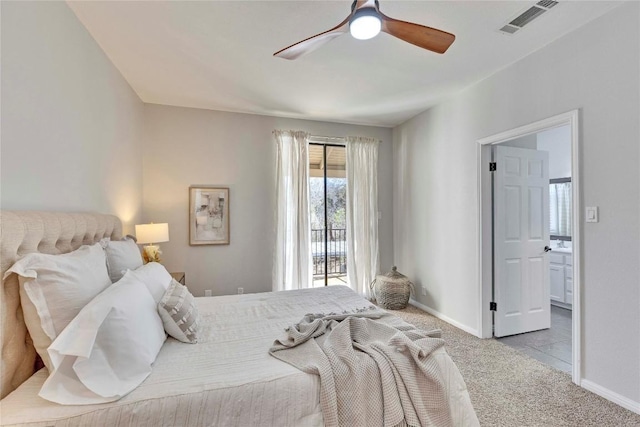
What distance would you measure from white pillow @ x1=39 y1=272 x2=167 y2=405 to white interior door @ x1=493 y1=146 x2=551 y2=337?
3.38 meters

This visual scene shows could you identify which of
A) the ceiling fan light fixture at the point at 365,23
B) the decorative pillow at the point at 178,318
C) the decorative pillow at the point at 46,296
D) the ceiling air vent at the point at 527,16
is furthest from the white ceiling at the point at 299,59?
the decorative pillow at the point at 178,318

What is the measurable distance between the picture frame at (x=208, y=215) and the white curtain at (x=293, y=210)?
73 cm

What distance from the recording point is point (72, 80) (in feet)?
6.62

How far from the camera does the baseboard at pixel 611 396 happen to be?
1.98m

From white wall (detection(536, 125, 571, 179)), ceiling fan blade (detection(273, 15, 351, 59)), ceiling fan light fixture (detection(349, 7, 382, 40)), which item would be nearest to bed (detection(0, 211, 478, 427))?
ceiling fan blade (detection(273, 15, 351, 59))

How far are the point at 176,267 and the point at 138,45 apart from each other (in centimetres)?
255

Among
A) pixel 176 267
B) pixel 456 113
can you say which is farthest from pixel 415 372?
pixel 176 267

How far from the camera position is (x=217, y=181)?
4004 mm

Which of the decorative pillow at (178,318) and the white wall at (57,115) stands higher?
the white wall at (57,115)

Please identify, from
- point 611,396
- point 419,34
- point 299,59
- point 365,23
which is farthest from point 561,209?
point 365,23

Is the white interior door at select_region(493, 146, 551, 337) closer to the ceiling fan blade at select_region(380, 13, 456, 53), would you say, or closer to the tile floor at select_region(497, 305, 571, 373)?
the tile floor at select_region(497, 305, 571, 373)

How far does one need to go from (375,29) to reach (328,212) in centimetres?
316

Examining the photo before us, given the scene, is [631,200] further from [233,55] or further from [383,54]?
[233,55]

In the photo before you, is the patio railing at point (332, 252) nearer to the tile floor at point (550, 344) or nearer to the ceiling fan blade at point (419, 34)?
the tile floor at point (550, 344)
